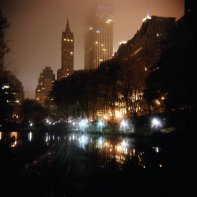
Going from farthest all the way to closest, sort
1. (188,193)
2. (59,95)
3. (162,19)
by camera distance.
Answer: (162,19)
(59,95)
(188,193)

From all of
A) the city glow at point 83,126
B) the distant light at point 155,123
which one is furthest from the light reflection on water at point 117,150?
the city glow at point 83,126

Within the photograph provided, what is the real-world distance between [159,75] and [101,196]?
43.8 metres

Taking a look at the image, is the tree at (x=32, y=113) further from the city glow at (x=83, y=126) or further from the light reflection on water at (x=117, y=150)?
the light reflection on water at (x=117, y=150)

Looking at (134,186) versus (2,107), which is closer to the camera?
(134,186)

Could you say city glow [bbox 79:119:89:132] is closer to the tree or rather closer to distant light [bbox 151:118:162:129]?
distant light [bbox 151:118:162:129]

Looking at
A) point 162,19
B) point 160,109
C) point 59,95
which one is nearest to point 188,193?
point 160,109

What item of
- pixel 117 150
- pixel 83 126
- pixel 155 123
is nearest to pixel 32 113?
pixel 83 126

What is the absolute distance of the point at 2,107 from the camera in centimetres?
3431

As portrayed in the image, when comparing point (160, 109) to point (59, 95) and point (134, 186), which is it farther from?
point (134, 186)

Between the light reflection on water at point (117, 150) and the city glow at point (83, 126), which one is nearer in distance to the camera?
the light reflection on water at point (117, 150)

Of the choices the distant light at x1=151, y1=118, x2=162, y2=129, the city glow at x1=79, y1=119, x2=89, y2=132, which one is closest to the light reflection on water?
the distant light at x1=151, y1=118, x2=162, y2=129

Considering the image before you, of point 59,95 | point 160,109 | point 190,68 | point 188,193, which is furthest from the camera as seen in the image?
point 59,95

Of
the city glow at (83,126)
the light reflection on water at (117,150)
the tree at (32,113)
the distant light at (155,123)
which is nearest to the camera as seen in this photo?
the light reflection on water at (117,150)

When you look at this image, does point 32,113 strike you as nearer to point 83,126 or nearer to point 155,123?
point 83,126
